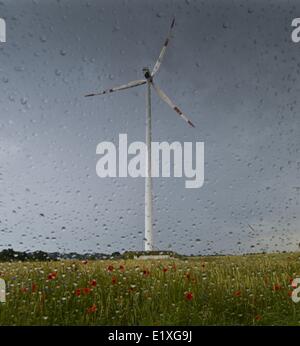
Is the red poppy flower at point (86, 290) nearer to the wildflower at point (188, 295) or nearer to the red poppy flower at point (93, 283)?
the red poppy flower at point (93, 283)

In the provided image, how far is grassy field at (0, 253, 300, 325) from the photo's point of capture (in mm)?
5035

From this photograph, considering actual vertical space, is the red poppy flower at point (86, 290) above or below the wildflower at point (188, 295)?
above

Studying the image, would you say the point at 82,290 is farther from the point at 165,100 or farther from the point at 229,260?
the point at 165,100

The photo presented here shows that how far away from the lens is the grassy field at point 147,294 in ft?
16.5

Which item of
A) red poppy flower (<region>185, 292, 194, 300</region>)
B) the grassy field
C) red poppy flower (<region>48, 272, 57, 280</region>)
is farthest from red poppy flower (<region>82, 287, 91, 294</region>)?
red poppy flower (<region>185, 292, 194, 300</region>)

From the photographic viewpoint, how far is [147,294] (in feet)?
17.9

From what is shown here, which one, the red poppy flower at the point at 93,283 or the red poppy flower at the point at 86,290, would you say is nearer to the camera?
the red poppy flower at the point at 86,290

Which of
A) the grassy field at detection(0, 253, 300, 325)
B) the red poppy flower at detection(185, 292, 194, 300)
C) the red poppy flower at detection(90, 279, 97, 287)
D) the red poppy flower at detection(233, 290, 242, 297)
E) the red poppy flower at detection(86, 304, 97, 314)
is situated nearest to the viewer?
the red poppy flower at detection(86, 304, 97, 314)

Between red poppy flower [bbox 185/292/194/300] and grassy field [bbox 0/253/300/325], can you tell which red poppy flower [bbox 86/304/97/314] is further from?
red poppy flower [bbox 185/292/194/300]

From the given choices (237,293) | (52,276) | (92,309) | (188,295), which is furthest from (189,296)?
(52,276)

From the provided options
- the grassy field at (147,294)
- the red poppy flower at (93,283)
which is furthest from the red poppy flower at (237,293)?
the red poppy flower at (93,283)
